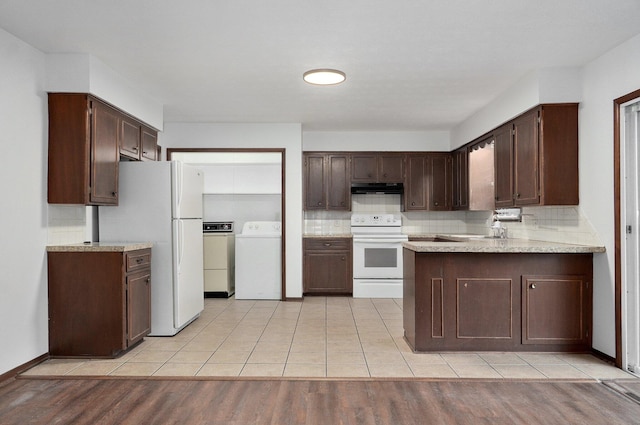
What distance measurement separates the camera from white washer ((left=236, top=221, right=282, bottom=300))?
20.1 feet

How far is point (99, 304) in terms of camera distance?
359cm

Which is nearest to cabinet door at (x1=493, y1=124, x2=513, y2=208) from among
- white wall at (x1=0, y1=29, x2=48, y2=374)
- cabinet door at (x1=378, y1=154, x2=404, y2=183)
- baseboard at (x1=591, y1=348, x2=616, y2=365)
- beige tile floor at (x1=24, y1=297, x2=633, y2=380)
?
baseboard at (x1=591, y1=348, x2=616, y2=365)

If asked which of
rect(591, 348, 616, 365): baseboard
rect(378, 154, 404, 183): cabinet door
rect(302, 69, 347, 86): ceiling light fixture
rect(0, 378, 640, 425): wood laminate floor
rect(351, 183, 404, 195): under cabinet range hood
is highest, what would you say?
rect(302, 69, 347, 86): ceiling light fixture

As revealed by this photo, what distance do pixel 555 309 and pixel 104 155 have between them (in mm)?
3967

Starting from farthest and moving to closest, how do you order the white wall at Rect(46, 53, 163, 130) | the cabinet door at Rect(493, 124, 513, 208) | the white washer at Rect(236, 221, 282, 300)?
the white washer at Rect(236, 221, 282, 300), the cabinet door at Rect(493, 124, 513, 208), the white wall at Rect(46, 53, 163, 130)

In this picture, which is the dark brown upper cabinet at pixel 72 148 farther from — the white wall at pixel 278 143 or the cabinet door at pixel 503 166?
the cabinet door at pixel 503 166

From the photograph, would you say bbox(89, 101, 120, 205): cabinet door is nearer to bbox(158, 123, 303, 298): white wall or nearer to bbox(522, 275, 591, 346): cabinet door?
bbox(158, 123, 303, 298): white wall

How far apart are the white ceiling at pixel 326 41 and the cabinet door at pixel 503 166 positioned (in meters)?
0.44

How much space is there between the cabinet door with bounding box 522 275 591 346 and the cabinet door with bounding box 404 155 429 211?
306cm

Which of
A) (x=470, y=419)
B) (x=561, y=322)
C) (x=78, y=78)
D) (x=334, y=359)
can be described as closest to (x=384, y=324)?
(x=334, y=359)

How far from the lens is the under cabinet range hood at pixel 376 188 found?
662 cm

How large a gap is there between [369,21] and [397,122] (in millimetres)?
3191

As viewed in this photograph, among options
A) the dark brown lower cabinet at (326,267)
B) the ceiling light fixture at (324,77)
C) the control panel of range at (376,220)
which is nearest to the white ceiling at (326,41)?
the ceiling light fixture at (324,77)

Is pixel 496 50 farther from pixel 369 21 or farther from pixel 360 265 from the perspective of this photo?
pixel 360 265
